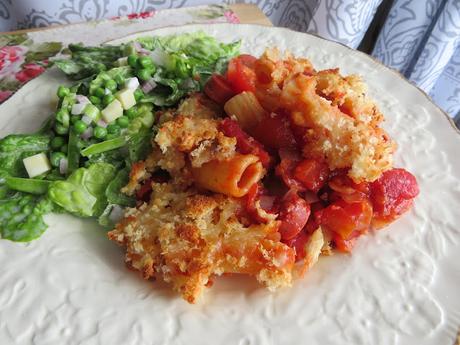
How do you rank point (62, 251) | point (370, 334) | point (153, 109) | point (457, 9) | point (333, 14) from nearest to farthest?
1. point (370, 334)
2. point (62, 251)
3. point (153, 109)
4. point (457, 9)
5. point (333, 14)

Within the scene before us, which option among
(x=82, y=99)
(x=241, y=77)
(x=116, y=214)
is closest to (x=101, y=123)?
(x=82, y=99)

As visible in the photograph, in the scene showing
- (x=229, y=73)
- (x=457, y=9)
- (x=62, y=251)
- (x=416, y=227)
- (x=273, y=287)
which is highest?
(x=457, y=9)

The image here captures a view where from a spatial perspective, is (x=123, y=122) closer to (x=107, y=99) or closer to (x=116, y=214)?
(x=107, y=99)

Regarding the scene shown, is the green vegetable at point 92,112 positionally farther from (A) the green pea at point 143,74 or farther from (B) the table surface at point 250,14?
(B) the table surface at point 250,14

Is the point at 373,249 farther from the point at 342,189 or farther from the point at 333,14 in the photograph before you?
the point at 333,14

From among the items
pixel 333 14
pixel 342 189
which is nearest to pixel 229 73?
pixel 342 189

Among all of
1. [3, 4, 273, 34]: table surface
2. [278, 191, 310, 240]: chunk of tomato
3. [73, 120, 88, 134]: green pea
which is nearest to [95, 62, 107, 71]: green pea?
[73, 120, 88, 134]: green pea

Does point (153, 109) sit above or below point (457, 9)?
below
